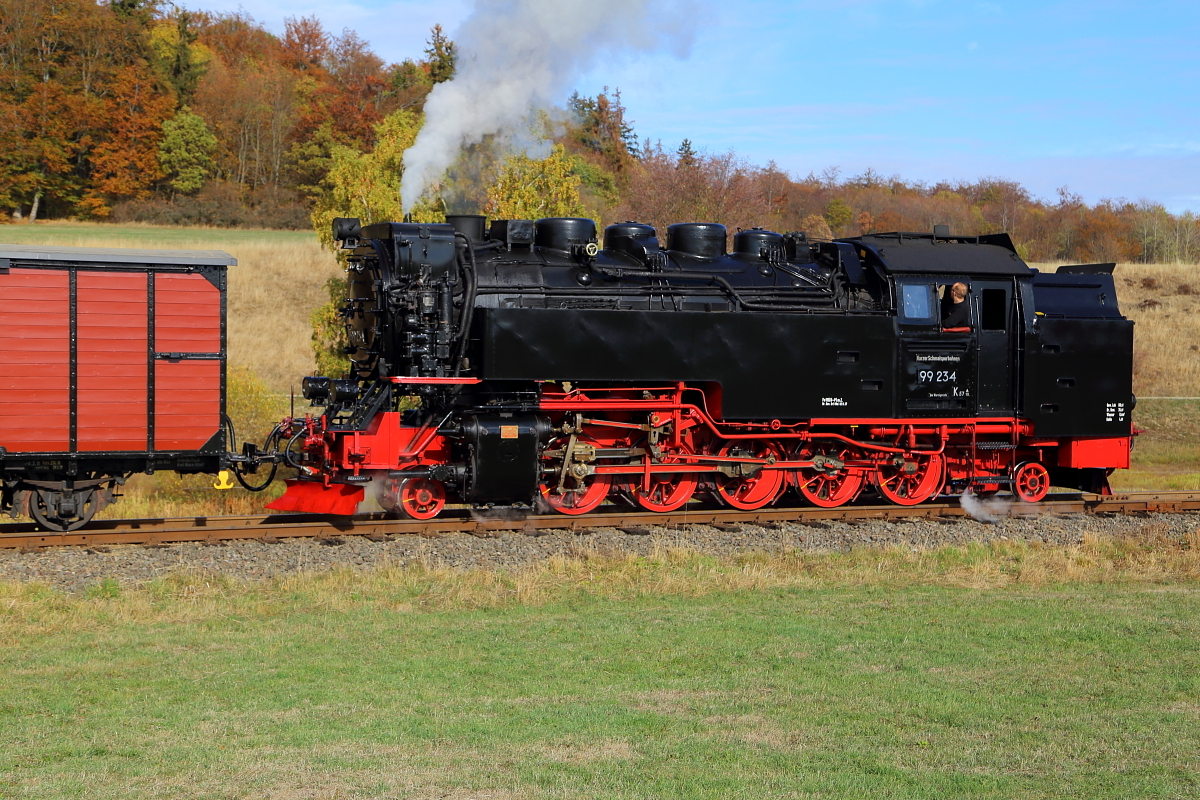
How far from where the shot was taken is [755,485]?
1420cm

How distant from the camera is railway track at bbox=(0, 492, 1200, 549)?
11.6 m

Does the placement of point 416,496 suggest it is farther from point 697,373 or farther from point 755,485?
point 755,485

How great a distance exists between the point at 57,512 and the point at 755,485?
26.1ft

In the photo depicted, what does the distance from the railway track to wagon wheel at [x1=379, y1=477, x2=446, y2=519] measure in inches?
5.4

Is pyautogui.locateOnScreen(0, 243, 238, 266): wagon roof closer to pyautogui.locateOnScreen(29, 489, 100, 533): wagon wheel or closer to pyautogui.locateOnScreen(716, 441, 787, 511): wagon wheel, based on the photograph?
pyautogui.locateOnScreen(29, 489, 100, 533): wagon wheel

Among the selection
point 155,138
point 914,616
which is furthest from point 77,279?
point 155,138

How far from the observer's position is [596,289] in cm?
1302

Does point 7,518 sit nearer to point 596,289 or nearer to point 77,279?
point 77,279

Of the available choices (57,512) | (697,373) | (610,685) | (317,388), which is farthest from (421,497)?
(610,685)

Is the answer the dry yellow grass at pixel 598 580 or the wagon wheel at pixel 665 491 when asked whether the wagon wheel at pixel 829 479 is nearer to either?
the wagon wheel at pixel 665 491

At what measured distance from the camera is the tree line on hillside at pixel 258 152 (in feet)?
132

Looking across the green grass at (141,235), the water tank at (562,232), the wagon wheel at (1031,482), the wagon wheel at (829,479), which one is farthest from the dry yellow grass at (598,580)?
the green grass at (141,235)

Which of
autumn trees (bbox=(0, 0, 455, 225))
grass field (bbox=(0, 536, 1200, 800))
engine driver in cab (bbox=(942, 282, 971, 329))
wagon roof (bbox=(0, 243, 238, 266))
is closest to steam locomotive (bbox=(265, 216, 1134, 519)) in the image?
engine driver in cab (bbox=(942, 282, 971, 329))

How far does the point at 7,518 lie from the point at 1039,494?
1362 centimetres
